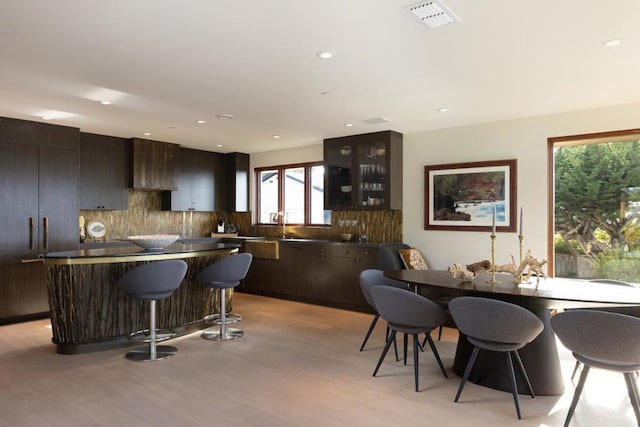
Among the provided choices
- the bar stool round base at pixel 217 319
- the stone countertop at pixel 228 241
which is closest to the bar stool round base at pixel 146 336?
the bar stool round base at pixel 217 319

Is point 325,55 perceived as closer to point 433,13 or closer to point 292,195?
point 433,13

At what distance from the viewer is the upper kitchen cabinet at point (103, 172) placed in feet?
20.9

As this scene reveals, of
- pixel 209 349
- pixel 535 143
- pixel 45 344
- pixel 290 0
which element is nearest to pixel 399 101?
pixel 535 143

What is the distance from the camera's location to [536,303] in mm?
3057

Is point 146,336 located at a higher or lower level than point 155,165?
lower

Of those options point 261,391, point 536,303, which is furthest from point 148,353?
point 536,303

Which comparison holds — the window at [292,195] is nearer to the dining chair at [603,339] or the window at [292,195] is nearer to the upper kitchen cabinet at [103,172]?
the upper kitchen cabinet at [103,172]

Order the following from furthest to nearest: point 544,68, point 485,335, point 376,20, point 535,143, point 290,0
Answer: point 535,143
point 544,68
point 485,335
point 376,20
point 290,0

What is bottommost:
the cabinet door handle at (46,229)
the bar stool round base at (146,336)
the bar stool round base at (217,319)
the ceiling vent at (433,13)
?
the bar stool round base at (217,319)

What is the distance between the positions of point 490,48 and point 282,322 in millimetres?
3898

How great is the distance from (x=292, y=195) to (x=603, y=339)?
19.2ft

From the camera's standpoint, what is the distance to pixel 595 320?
8.16ft

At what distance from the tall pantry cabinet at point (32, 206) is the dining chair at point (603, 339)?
19.0 ft

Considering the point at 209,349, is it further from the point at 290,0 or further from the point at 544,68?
the point at 544,68
